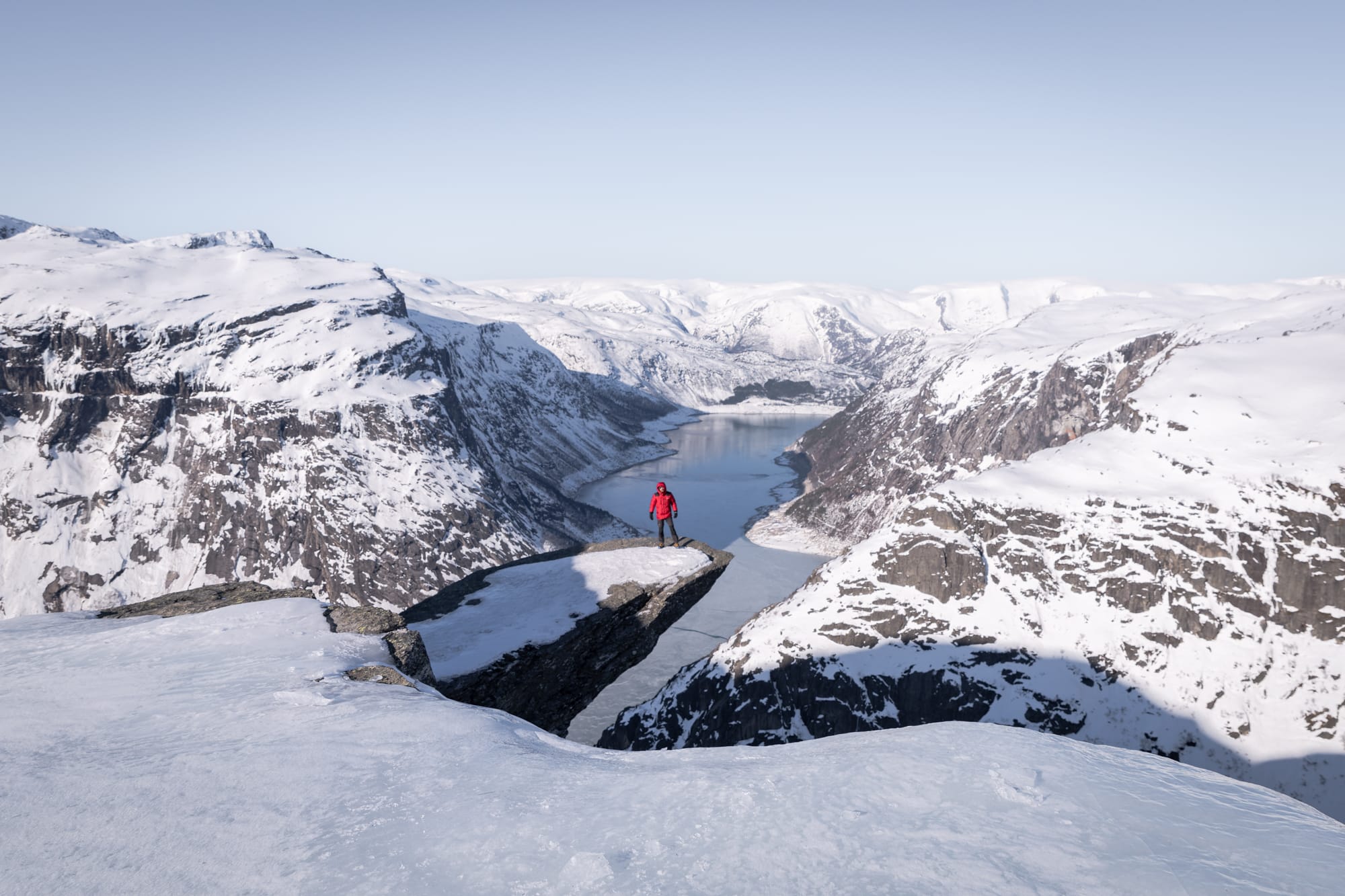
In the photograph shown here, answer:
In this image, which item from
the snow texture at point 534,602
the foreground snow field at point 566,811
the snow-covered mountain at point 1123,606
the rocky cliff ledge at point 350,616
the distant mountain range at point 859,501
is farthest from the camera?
the distant mountain range at point 859,501

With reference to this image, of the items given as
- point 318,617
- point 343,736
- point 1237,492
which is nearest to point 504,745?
point 343,736

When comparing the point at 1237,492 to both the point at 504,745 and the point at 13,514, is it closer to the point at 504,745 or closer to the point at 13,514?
the point at 504,745

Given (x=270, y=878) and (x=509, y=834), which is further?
(x=509, y=834)

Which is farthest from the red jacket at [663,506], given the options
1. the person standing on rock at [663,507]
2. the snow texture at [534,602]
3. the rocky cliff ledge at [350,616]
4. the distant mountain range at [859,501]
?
the distant mountain range at [859,501]

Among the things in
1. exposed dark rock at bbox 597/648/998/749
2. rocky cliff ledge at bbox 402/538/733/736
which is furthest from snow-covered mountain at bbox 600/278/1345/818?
rocky cliff ledge at bbox 402/538/733/736

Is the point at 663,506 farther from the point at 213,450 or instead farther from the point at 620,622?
the point at 213,450

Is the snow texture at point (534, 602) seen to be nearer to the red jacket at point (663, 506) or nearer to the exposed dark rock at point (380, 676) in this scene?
the red jacket at point (663, 506)
